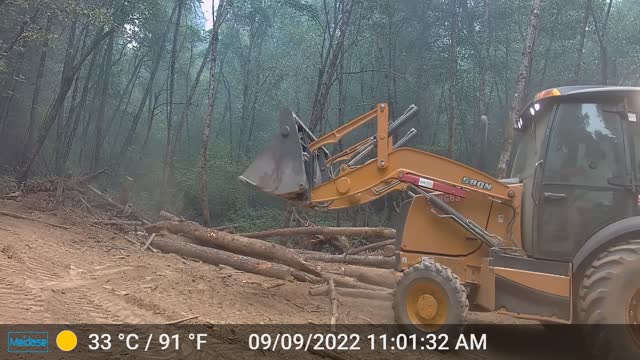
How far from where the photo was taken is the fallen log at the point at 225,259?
301 inches

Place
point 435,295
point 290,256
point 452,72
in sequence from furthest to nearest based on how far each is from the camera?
point 452,72, point 290,256, point 435,295

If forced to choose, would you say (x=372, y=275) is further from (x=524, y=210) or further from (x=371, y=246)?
(x=524, y=210)

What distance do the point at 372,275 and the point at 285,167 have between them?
126 inches

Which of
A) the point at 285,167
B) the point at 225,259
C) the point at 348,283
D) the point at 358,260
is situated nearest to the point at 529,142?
the point at 285,167

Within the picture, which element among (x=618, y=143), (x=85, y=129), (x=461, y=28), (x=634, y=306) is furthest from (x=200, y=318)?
(x=85, y=129)

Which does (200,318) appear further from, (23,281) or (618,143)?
(618,143)

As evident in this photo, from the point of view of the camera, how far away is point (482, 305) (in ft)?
17.8

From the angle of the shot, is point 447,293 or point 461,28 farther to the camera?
point 461,28

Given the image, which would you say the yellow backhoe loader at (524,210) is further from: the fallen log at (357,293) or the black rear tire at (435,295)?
the fallen log at (357,293)

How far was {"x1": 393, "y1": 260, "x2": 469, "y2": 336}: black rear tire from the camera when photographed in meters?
5.02

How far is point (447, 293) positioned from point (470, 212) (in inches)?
44.7

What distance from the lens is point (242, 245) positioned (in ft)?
28.4

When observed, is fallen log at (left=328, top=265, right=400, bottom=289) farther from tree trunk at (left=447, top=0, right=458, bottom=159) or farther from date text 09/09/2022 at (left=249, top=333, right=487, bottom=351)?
tree trunk at (left=447, top=0, right=458, bottom=159)

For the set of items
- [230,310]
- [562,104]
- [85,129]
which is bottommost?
[230,310]
